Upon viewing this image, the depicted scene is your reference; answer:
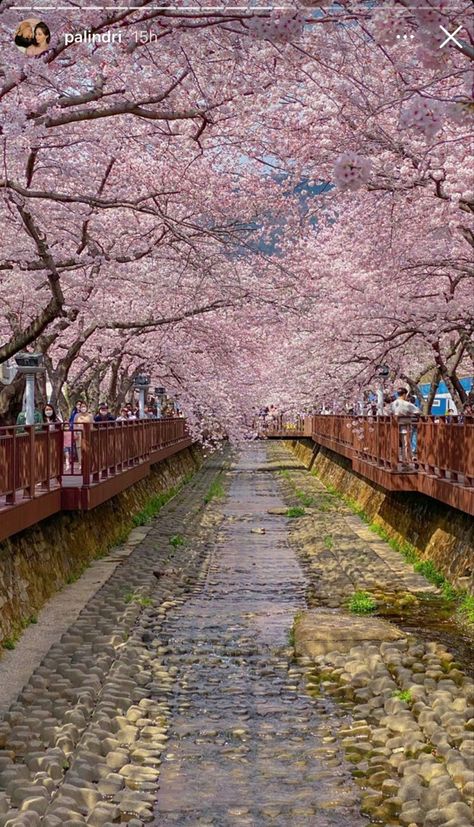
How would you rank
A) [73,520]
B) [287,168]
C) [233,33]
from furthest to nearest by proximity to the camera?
1. [73,520]
2. [287,168]
3. [233,33]

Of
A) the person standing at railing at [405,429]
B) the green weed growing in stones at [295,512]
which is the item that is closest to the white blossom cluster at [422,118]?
the person standing at railing at [405,429]

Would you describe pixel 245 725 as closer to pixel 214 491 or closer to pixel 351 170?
pixel 351 170

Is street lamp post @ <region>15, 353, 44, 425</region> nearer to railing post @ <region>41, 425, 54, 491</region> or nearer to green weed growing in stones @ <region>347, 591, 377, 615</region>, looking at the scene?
railing post @ <region>41, 425, 54, 491</region>

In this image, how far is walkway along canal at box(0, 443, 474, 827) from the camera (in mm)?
8695

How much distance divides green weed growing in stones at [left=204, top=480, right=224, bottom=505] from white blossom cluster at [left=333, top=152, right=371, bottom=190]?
1191 inches

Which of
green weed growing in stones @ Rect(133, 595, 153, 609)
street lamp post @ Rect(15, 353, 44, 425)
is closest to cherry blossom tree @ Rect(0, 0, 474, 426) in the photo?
street lamp post @ Rect(15, 353, 44, 425)

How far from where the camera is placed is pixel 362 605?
1703 cm

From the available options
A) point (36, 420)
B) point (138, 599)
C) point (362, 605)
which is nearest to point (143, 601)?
point (138, 599)

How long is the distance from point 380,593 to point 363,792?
370 inches

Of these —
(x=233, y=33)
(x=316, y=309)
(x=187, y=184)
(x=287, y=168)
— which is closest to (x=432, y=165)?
(x=287, y=168)

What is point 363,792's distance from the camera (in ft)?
29.8

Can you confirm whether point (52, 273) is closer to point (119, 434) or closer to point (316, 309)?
point (119, 434)

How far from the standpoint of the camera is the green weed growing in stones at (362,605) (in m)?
17.0

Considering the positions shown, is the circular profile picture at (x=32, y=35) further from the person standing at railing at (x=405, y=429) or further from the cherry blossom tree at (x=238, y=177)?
the person standing at railing at (x=405, y=429)
